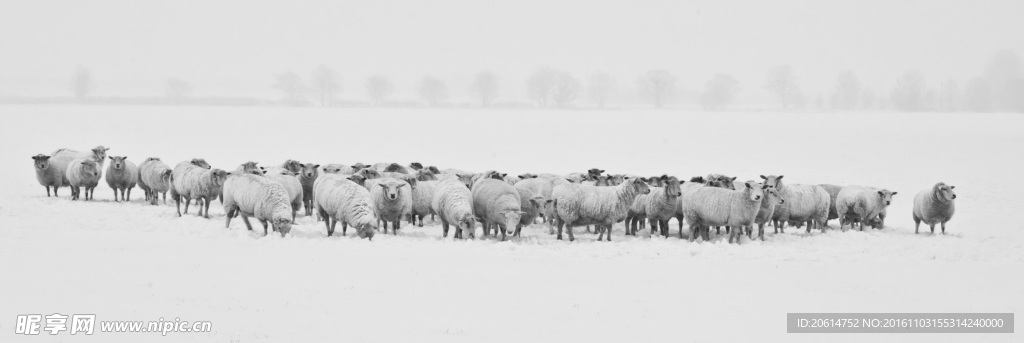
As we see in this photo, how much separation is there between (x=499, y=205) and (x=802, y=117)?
63.7 metres

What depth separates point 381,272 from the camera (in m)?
13.9

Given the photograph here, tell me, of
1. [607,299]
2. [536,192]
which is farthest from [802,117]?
[607,299]

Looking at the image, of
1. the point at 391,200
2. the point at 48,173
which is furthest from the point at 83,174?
the point at 391,200

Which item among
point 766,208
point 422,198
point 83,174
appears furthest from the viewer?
point 83,174

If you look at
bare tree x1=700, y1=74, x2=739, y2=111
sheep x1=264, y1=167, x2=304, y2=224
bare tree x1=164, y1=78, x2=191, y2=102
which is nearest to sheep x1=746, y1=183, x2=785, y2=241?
sheep x1=264, y1=167, x2=304, y2=224

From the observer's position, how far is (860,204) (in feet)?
74.5

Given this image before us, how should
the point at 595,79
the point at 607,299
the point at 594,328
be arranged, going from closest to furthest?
the point at 594,328 < the point at 607,299 < the point at 595,79

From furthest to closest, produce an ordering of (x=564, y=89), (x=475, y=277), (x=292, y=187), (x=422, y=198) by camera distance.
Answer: (x=564, y=89)
(x=292, y=187)
(x=422, y=198)
(x=475, y=277)

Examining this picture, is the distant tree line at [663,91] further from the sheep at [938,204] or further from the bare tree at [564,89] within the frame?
the sheep at [938,204]

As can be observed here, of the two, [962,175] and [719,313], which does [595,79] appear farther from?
[719,313]

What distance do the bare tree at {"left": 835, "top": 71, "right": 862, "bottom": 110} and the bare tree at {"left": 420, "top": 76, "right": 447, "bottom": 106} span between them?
65219 millimetres

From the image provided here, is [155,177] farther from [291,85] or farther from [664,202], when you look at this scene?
[291,85]

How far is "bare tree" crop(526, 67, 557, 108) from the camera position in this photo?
116 metres

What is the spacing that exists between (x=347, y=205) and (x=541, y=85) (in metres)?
100
